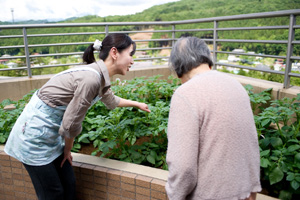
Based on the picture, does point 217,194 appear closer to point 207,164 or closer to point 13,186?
point 207,164

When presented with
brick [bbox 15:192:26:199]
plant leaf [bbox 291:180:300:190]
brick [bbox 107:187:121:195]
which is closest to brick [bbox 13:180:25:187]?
brick [bbox 15:192:26:199]

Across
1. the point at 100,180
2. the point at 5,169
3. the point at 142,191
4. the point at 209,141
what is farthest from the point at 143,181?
the point at 5,169

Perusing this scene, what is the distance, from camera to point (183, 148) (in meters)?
1.25

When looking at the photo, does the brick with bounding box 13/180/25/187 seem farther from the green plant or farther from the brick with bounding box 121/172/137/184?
the green plant

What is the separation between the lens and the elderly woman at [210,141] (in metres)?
1.26

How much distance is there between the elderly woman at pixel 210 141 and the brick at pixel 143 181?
1001 millimetres

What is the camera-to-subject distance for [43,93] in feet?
6.56

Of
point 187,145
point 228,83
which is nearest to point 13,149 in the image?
point 187,145

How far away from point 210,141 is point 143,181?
123cm

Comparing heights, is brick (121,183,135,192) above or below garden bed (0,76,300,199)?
below

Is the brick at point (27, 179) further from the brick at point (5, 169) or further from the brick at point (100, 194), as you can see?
the brick at point (100, 194)

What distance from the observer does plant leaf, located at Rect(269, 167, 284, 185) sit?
2.24 m

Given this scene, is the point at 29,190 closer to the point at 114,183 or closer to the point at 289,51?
the point at 114,183

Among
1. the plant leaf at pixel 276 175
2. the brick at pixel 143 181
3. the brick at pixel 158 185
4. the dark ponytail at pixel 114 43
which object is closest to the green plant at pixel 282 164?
the plant leaf at pixel 276 175
